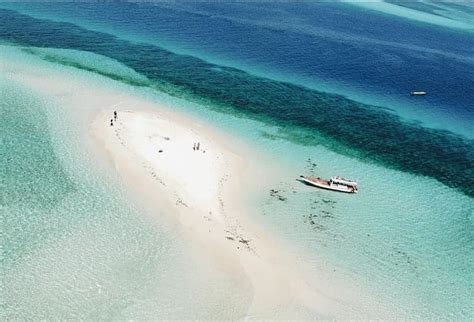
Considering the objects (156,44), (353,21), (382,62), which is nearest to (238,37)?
(156,44)

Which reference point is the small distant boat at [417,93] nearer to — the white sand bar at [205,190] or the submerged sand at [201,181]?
the submerged sand at [201,181]

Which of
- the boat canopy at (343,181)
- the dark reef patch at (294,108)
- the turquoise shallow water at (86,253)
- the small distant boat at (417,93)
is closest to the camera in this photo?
the turquoise shallow water at (86,253)

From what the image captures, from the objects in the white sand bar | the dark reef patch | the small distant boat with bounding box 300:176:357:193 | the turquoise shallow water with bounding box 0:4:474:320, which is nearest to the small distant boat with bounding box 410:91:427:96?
the dark reef patch

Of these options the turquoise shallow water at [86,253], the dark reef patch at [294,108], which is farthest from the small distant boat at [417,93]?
the turquoise shallow water at [86,253]

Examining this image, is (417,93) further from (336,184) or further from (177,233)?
(177,233)

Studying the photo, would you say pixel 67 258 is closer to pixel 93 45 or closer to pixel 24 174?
pixel 24 174

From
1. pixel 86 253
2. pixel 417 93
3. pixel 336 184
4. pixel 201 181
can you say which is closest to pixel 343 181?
pixel 336 184

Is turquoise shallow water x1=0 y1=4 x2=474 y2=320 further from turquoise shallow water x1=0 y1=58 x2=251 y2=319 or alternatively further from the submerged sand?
the submerged sand
